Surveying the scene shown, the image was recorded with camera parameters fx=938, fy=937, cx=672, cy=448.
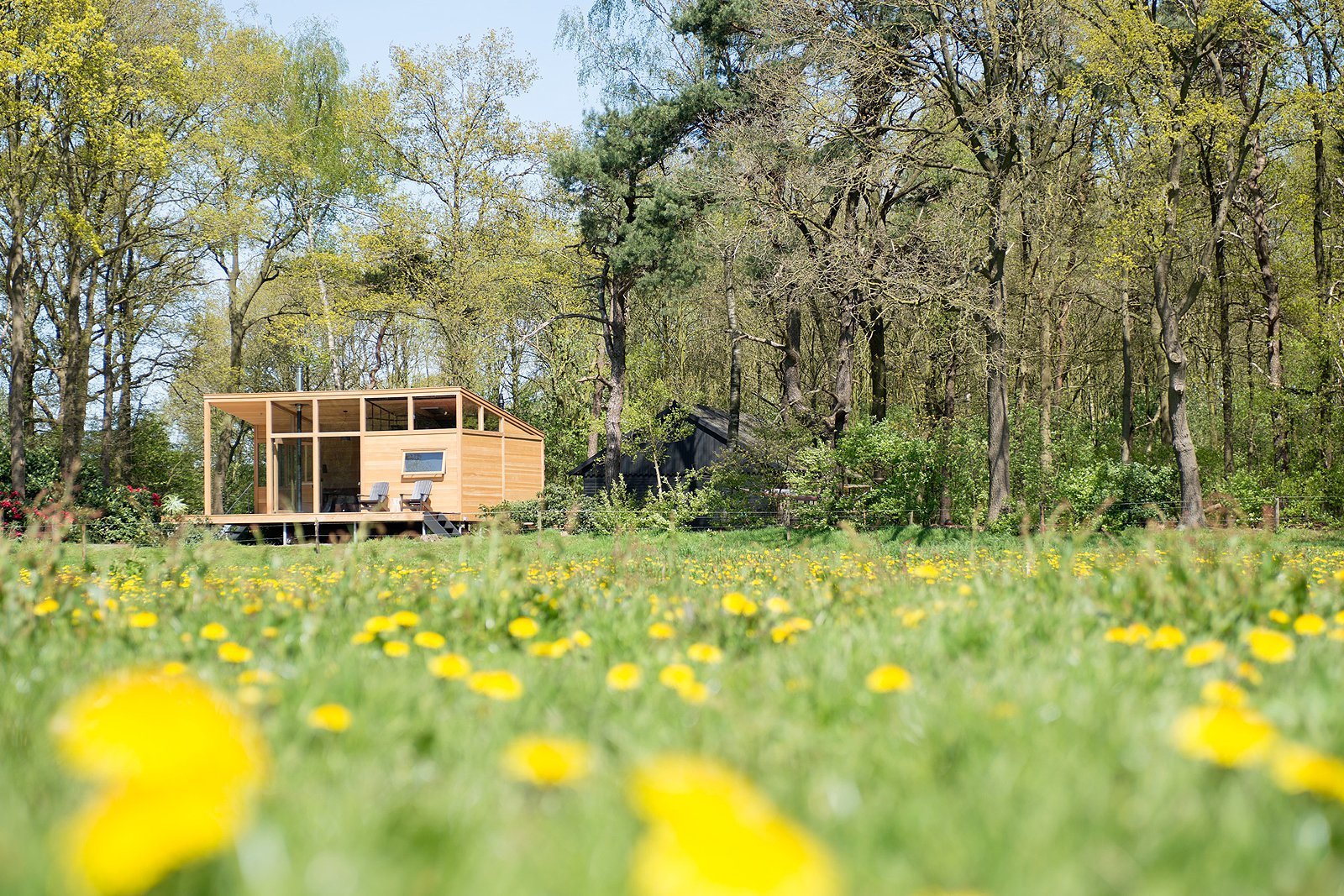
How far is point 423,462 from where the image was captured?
26109 mm

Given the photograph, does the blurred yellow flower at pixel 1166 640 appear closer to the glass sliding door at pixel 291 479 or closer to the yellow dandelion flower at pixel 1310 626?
the yellow dandelion flower at pixel 1310 626

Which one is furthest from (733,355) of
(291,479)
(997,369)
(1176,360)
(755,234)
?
(291,479)

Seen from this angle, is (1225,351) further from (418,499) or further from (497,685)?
(497,685)

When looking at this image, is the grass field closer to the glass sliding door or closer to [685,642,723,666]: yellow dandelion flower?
[685,642,723,666]: yellow dandelion flower

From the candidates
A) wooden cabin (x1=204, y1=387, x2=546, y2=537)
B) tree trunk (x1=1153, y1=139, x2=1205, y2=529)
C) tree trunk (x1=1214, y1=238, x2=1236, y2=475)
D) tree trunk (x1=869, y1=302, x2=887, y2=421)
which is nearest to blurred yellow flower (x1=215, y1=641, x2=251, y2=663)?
tree trunk (x1=1153, y1=139, x2=1205, y2=529)

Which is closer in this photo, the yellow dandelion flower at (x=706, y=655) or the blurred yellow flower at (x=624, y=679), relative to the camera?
the blurred yellow flower at (x=624, y=679)

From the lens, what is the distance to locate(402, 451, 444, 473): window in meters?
26.1

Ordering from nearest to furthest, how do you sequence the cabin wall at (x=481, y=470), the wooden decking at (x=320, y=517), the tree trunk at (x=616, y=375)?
the wooden decking at (x=320, y=517), the cabin wall at (x=481, y=470), the tree trunk at (x=616, y=375)

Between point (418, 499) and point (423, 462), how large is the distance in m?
1.26

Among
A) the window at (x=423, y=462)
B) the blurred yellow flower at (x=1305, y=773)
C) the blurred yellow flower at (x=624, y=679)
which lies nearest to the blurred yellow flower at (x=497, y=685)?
the blurred yellow flower at (x=624, y=679)

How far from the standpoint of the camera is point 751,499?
72.7 ft

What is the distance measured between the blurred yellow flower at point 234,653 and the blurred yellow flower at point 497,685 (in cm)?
80

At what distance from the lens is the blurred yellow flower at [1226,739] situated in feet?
4.64

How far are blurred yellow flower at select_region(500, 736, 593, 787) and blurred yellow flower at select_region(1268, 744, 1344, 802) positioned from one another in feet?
3.26
